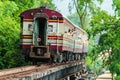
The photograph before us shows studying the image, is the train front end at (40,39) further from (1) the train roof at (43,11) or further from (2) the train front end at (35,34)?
(1) the train roof at (43,11)

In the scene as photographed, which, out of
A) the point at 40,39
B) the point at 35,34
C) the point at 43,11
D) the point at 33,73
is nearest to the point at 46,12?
the point at 43,11

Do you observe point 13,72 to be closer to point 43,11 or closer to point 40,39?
point 40,39

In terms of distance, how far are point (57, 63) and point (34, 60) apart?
134cm

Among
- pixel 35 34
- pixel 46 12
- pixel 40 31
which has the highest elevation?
pixel 46 12

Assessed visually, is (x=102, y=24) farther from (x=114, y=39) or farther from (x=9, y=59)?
(x=9, y=59)

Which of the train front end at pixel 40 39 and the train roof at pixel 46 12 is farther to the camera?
the train roof at pixel 46 12

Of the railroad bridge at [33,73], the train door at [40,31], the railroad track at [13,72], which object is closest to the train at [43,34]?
the train door at [40,31]

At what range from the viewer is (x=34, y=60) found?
2381 cm

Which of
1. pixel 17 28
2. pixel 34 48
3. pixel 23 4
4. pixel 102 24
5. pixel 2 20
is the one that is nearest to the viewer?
pixel 34 48

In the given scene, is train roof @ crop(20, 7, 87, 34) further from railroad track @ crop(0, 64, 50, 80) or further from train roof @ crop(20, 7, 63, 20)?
A: railroad track @ crop(0, 64, 50, 80)

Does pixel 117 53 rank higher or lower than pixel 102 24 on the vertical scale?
lower

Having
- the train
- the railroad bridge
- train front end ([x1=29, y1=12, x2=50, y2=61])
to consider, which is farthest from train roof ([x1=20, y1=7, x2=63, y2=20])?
the railroad bridge

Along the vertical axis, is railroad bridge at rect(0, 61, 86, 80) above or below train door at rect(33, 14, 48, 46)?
below

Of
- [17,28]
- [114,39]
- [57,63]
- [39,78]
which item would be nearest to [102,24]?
[114,39]
